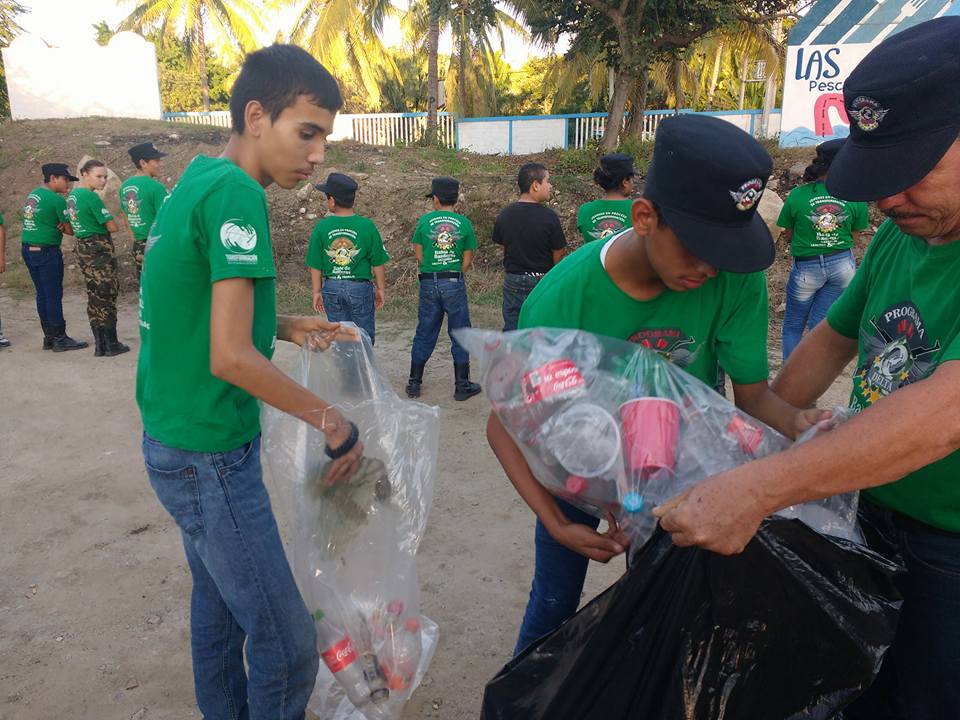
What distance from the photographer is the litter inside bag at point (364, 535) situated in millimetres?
2035

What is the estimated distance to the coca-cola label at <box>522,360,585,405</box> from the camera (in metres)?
1.47

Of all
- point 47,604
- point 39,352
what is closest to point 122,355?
point 39,352

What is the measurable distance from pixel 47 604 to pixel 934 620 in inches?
128

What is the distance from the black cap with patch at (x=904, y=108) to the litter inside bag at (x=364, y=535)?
135 centimetres

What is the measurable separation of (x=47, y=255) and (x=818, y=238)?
7390mm

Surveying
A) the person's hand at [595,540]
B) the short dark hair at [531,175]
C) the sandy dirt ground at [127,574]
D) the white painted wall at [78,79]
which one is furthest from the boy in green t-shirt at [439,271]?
the white painted wall at [78,79]

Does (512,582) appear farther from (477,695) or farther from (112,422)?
(112,422)

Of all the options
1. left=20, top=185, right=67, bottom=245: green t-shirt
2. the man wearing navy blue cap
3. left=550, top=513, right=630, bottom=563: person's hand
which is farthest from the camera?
left=20, top=185, right=67, bottom=245: green t-shirt

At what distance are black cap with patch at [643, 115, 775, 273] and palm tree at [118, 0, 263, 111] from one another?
25961 millimetres

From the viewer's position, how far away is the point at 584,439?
1.45 meters

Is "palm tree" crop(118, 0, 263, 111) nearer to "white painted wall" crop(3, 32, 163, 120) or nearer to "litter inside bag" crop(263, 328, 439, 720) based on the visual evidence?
"white painted wall" crop(3, 32, 163, 120)

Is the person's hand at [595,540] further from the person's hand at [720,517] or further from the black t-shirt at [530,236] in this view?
the black t-shirt at [530,236]

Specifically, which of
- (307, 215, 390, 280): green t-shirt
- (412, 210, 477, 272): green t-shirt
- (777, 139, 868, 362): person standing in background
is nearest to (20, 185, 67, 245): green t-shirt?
(307, 215, 390, 280): green t-shirt

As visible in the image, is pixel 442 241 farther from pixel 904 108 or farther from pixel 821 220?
pixel 904 108
